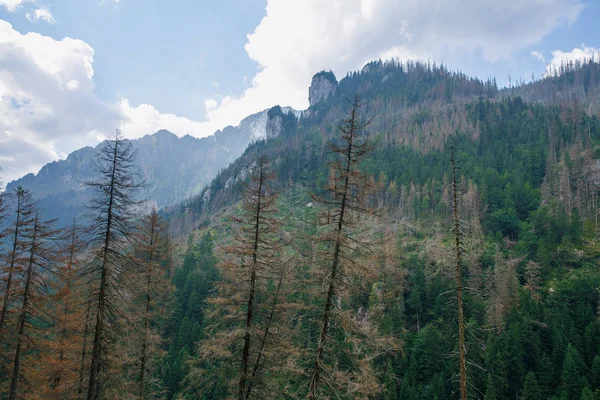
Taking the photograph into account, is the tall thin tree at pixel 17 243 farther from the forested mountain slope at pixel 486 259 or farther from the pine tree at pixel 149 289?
the forested mountain slope at pixel 486 259

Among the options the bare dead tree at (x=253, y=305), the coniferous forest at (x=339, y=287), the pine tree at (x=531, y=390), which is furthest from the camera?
the pine tree at (x=531, y=390)

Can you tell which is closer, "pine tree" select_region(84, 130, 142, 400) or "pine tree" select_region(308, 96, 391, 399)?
"pine tree" select_region(308, 96, 391, 399)

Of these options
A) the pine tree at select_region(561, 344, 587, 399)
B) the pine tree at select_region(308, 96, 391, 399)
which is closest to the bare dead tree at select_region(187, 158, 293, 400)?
the pine tree at select_region(308, 96, 391, 399)

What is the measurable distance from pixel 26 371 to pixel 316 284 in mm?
20360

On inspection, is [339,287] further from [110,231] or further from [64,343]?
[64,343]

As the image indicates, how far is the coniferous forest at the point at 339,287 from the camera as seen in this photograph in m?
13.8

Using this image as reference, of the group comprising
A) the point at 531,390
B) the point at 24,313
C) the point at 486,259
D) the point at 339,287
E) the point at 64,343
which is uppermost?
the point at 486,259

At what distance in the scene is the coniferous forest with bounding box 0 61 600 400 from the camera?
1379cm

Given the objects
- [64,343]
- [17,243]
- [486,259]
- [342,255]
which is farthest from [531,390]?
[17,243]

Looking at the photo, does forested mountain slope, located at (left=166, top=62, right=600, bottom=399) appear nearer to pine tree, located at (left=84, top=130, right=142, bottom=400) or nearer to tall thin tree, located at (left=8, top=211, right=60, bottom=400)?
pine tree, located at (left=84, top=130, right=142, bottom=400)

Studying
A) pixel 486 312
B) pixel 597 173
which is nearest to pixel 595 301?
pixel 486 312

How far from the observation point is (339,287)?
12969mm

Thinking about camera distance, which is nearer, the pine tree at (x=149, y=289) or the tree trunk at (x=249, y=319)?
the tree trunk at (x=249, y=319)

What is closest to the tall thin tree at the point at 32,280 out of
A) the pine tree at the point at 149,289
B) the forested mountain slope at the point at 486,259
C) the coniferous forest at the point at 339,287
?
the coniferous forest at the point at 339,287
